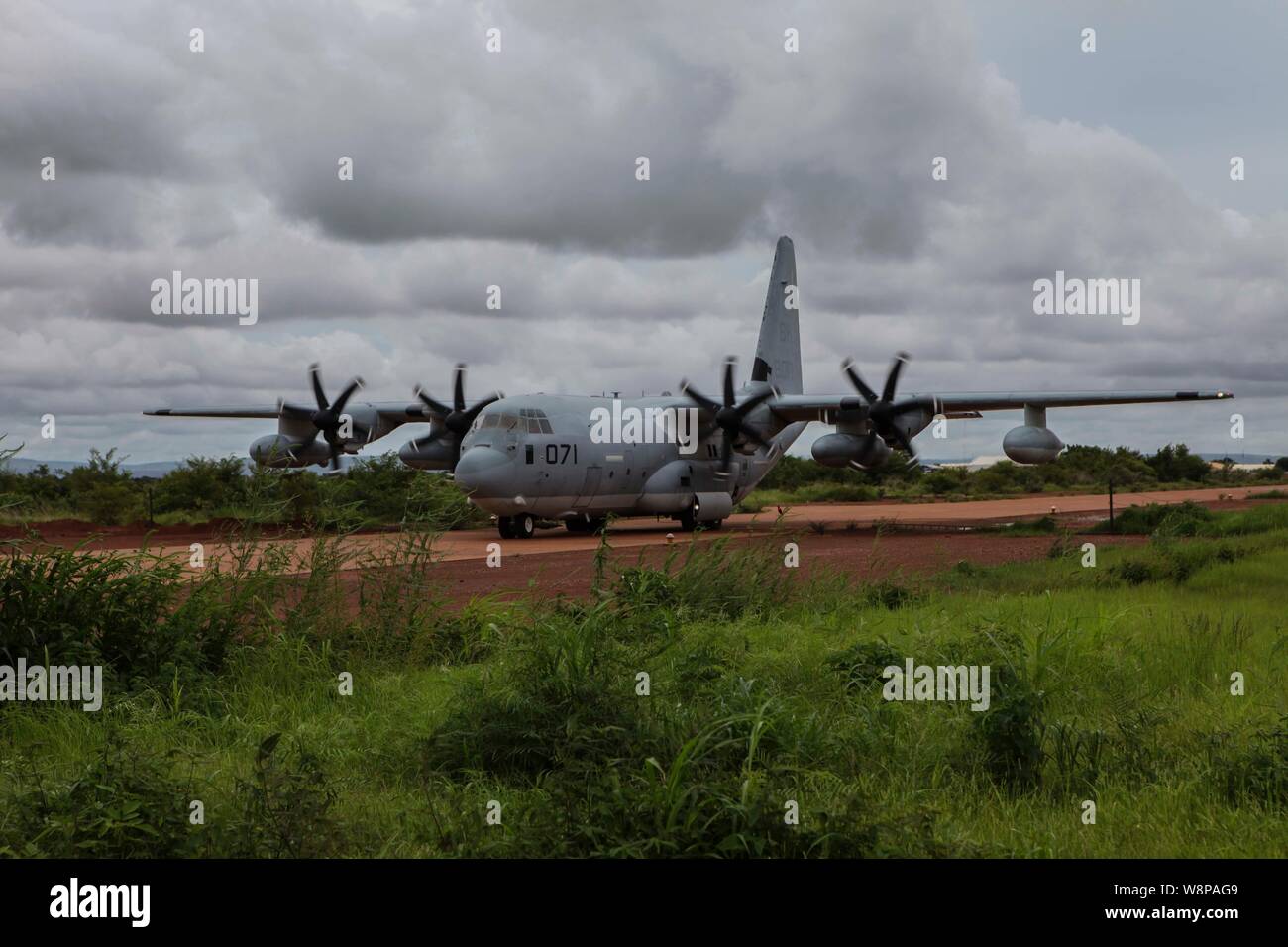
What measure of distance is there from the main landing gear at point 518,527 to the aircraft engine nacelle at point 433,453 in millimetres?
4020

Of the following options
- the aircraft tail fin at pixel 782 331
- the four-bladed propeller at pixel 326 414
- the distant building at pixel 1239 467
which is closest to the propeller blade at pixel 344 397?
the four-bladed propeller at pixel 326 414

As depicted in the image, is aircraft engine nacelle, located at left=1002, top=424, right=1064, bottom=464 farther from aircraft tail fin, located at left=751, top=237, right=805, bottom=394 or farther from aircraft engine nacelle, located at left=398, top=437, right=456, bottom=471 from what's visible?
aircraft engine nacelle, located at left=398, top=437, right=456, bottom=471

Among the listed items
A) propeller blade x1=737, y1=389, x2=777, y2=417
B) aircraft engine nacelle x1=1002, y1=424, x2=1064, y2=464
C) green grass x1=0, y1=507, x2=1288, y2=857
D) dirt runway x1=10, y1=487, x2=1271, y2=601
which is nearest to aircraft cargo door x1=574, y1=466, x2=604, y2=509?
dirt runway x1=10, y1=487, x2=1271, y2=601

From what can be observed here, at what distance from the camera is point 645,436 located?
28.7 metres

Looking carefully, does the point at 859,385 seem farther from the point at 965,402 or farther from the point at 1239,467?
the point at 1239,467

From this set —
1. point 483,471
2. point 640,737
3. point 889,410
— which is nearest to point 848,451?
point 889,410

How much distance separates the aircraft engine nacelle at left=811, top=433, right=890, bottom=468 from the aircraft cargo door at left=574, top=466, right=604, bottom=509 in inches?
211

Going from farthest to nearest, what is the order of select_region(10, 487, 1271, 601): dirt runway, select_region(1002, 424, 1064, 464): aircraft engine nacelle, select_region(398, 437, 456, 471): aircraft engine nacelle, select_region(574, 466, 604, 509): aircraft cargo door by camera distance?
select_region(398, 437, 456, 471): aircraft engine nacelle
select_region(574, 466, 604, 509): aircraft cargo door
select_region(1002, 424, 1064, 464): aircraft engine nacelle
select_region(10, 487, 1271, 601): dirt runway

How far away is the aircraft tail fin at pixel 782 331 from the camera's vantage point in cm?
3300

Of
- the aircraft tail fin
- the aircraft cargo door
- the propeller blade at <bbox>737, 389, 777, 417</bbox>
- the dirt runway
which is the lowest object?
the dirt runway

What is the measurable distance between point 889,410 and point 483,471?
986 cm

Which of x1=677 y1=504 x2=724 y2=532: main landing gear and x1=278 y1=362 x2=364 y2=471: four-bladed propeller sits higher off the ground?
x1=278 y1=362 x2=364 y2=471: four-bladed propeller

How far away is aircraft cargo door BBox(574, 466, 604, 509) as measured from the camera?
2662 centimetres
